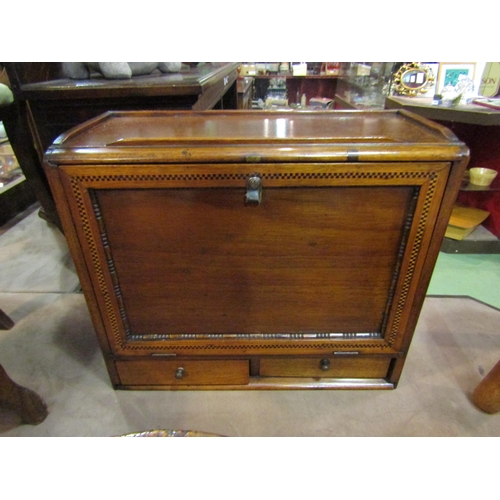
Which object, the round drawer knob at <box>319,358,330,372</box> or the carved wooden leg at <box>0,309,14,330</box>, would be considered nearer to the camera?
the round drawer knob at <box>319,358,330,372</box>

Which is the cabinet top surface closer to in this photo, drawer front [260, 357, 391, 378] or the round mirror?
drawer front [260, 357, 391, 378]

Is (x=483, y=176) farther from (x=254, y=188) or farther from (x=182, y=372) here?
(x=182, y=372)

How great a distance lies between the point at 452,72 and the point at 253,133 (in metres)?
1.54

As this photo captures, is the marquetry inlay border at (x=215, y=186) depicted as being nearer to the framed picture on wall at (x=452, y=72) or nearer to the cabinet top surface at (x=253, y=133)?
the cabinet top surface at (x=253, y=133)

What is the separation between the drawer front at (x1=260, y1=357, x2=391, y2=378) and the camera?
1.07 meters

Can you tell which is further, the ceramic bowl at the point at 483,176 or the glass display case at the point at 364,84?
the glass display case at the point at 364,84

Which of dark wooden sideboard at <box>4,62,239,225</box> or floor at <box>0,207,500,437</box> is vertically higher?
dark wooden sideboard at <box>4,62,239,225</box>

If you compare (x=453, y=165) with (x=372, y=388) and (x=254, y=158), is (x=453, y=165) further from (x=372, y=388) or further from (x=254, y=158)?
(x=372, y=388)

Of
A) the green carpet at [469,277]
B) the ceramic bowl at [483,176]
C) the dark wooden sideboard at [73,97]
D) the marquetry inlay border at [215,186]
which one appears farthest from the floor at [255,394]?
the dark wooden sideboard at [73,97]

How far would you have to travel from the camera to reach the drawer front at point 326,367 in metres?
1.07

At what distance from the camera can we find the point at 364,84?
267 cm

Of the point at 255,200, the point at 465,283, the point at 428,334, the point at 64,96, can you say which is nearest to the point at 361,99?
the point at 465,283

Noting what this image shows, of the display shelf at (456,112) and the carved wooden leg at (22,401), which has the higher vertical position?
the display shelf at (456,112)

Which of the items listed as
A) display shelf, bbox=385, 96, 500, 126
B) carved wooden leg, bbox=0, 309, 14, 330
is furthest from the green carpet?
carved wooden leg, bbox=0, 309, 14, 330
